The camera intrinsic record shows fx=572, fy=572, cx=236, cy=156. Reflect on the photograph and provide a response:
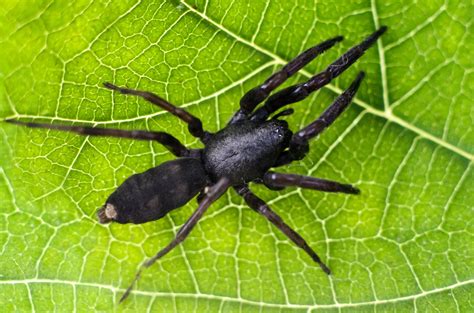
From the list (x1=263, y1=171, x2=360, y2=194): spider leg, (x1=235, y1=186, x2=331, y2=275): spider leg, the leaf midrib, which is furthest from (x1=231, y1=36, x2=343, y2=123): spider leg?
the leaf midrib

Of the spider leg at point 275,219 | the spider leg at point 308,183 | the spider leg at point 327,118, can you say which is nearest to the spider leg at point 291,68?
the spider leg at point 327,118

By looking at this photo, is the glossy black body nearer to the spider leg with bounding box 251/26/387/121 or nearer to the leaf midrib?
the leaf midrib

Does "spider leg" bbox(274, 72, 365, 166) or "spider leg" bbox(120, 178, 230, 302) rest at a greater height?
"spider leg" bbox(274, 72, 365, 166)

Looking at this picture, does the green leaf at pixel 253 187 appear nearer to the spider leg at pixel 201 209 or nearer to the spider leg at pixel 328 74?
the spider leg at pixel 328 74

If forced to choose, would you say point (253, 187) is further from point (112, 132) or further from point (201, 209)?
point (112, 132)

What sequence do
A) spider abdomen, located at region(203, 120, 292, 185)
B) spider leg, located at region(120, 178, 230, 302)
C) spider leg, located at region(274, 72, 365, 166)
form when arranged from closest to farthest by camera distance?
spider leg, located at region(120, 178, 230, 302) → spider leg, located at region(274, 72, 365, 166) → spider abdomen, located at region(203, 120, 292, 185)

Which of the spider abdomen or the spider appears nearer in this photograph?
the spider
